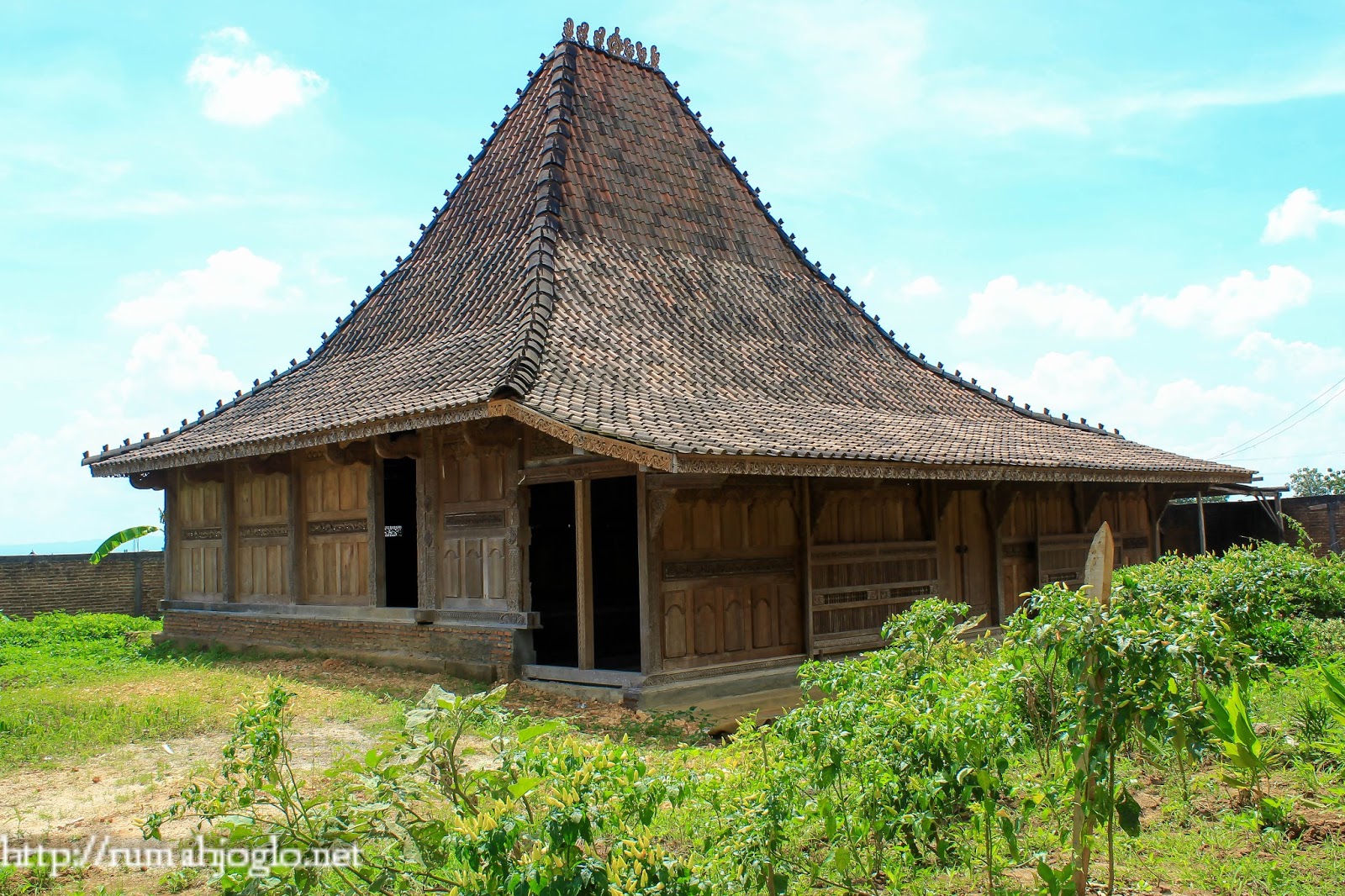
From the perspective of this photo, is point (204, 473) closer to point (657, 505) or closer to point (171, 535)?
point (171, 535)

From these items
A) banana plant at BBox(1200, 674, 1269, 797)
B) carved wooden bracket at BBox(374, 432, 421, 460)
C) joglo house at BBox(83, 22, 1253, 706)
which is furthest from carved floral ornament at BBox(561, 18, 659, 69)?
banana plant at BBox(1200, 674, 1269, 797)

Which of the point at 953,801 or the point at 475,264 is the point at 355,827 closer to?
the point at 953,801

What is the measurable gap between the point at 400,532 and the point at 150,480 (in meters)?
3.69

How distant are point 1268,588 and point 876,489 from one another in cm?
435

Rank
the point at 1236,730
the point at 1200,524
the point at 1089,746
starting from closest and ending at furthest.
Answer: the point at 1089,746 → the point at 1236,730 → the point at 1200,524

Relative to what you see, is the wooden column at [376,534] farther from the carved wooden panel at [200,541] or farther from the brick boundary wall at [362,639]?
the carved wooden panel at [200,541]

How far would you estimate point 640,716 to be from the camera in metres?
9.42

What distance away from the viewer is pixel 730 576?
35.0 ft

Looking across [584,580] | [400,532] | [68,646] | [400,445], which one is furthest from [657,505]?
[68,646]

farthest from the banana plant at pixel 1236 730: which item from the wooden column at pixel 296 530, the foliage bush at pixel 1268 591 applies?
the wooden column at pixel 296 530

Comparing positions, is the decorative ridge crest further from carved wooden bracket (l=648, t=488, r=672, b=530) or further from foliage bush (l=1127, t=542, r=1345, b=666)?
foliage bush (l=1127, t=542, r=1345, b=666)

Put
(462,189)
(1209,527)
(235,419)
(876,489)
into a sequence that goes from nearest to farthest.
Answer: (876,489) < (235,419) < (462,189) < (1209,527)

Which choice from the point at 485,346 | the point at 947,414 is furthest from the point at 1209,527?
the point at 485,346

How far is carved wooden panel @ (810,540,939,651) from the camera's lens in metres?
11.5
